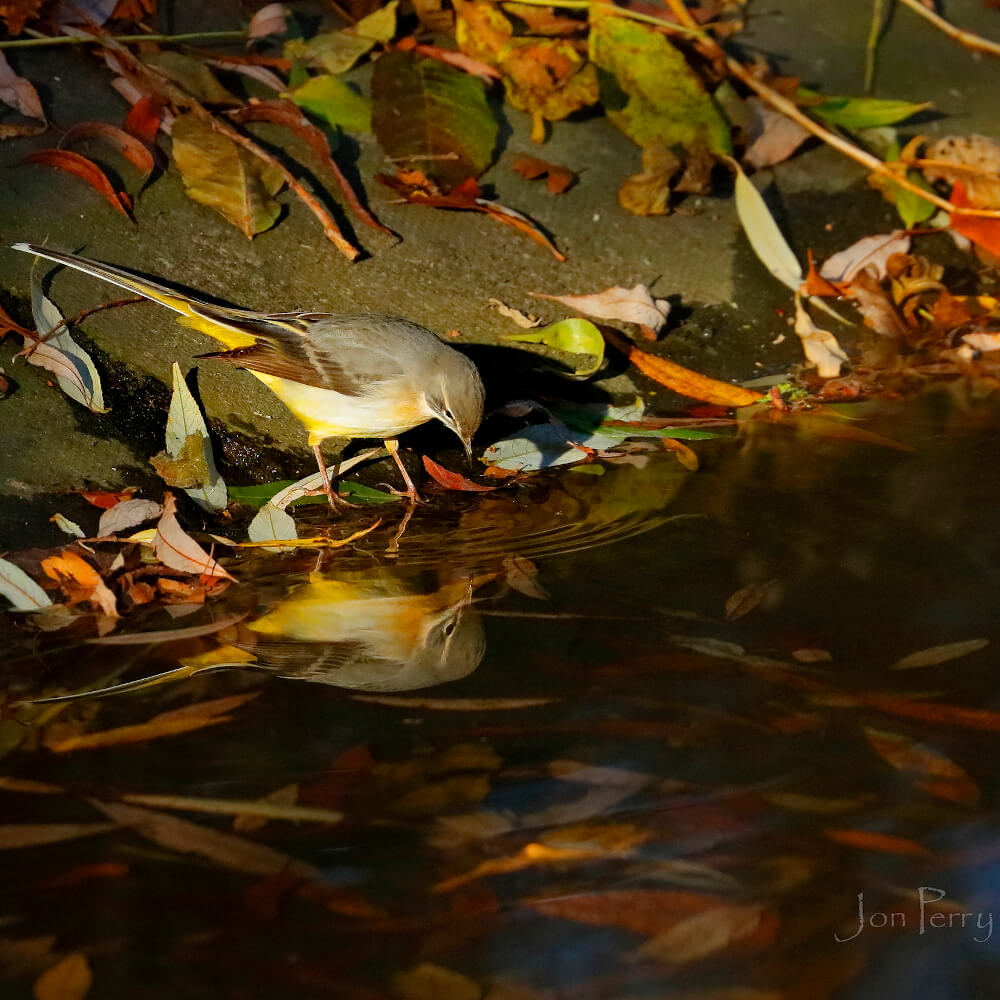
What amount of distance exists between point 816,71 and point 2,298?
478 centimetres

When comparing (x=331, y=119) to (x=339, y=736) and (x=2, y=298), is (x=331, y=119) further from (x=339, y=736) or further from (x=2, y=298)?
(x=339, y=736)

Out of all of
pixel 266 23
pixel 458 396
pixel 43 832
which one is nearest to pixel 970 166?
pixel 458 396

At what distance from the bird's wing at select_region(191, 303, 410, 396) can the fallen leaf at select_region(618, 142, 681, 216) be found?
173 cm

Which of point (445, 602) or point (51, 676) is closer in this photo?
point (51, 676)

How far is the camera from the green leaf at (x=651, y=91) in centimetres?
598

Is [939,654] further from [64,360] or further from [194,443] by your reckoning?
[64,360]

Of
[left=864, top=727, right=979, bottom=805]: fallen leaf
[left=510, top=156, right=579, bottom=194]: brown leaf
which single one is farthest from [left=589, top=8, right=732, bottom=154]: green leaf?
[left=864, top=727, right=979, bottom=805]: fallen leaf

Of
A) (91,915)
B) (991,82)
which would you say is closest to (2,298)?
(91,915)

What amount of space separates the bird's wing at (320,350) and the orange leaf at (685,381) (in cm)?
120

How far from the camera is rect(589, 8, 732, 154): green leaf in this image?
5.98m

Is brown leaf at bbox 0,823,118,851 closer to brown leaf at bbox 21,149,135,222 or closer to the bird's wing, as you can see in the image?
the bird's wing

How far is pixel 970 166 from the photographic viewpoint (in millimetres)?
6188

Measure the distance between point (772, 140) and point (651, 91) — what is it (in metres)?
0.72

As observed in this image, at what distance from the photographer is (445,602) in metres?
3.64
